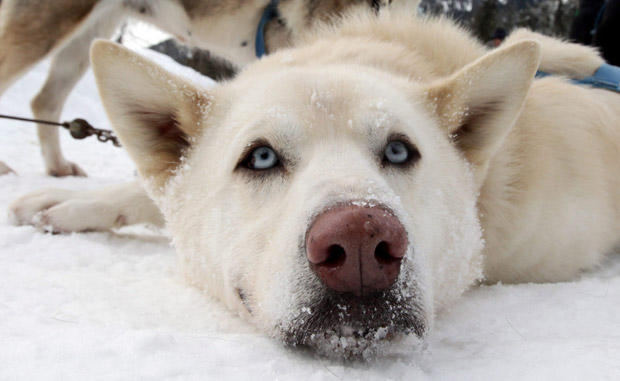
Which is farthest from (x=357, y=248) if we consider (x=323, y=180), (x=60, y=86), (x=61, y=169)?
(x=60, y=86)

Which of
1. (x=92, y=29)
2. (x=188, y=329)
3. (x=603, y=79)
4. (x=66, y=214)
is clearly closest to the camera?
(x=188, y=329)

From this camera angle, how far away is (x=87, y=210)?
2.59 metres

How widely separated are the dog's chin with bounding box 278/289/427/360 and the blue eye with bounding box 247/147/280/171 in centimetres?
58

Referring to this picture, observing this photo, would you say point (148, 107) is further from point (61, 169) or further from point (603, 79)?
point (61, 169)

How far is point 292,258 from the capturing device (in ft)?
4.09

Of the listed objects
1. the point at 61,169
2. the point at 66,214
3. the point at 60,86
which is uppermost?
the point at 60,86

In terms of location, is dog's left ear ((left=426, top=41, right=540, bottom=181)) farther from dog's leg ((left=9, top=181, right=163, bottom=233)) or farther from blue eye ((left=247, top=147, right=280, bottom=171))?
dog's leg ((left=9, top=181, right=163, bottom=233))

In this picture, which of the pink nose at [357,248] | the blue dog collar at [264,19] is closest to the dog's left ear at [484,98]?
the pink nose at [357,248]

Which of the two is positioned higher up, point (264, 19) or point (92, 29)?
point (264, 19)

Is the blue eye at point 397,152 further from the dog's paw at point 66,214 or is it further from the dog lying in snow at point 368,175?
the dog's paw at point 66,214

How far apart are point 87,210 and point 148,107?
3.20ft

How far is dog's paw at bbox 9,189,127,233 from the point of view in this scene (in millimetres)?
2543

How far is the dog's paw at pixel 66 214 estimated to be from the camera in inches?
100

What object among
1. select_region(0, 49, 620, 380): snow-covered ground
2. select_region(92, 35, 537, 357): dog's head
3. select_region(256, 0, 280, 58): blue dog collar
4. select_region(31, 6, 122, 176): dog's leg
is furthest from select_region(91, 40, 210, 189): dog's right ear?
select_region(256, 0, 280, 58): blue dog collar
